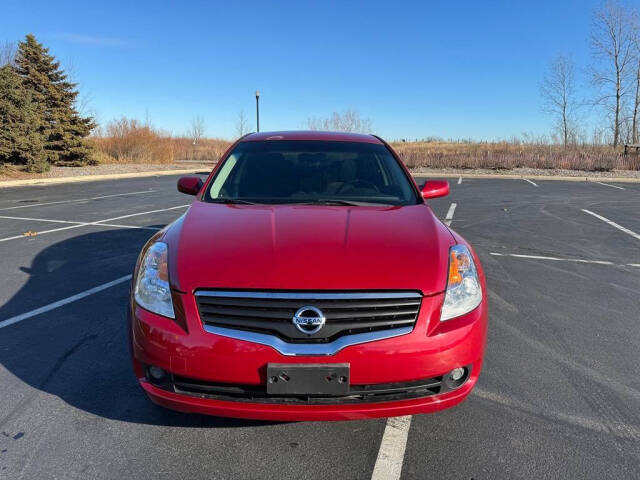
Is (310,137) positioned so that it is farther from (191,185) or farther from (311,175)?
(191,185)

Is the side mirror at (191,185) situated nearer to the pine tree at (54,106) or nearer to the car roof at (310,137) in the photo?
the car roof at (310,137)

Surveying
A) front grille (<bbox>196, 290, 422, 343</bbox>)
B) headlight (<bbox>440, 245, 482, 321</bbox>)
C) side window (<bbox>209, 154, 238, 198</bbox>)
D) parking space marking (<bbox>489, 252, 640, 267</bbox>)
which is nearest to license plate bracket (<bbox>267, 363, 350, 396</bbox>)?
front grille (<bbox>196, 290, 422, 343</bbox>)

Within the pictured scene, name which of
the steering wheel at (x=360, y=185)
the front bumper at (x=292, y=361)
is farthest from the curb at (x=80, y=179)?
the front bumper at (x=292, y=361)

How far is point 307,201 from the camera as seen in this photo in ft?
10.3

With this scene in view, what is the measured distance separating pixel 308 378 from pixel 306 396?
4.4 inches

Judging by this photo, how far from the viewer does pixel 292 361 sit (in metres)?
1.95

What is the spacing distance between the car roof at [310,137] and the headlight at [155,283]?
6.18 ft

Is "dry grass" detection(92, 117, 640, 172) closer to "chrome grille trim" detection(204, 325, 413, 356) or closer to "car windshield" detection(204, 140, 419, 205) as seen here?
"car windshield" detection(204, 140, 419, 205)

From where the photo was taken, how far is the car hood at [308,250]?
6.88 ft

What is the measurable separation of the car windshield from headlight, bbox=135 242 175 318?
86cm

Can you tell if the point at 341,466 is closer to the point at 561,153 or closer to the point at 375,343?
the point at 375,343

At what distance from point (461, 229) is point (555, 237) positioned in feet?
4.99

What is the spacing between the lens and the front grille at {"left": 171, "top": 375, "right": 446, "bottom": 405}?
2.00 m

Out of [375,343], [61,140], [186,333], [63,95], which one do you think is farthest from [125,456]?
[63,95]
